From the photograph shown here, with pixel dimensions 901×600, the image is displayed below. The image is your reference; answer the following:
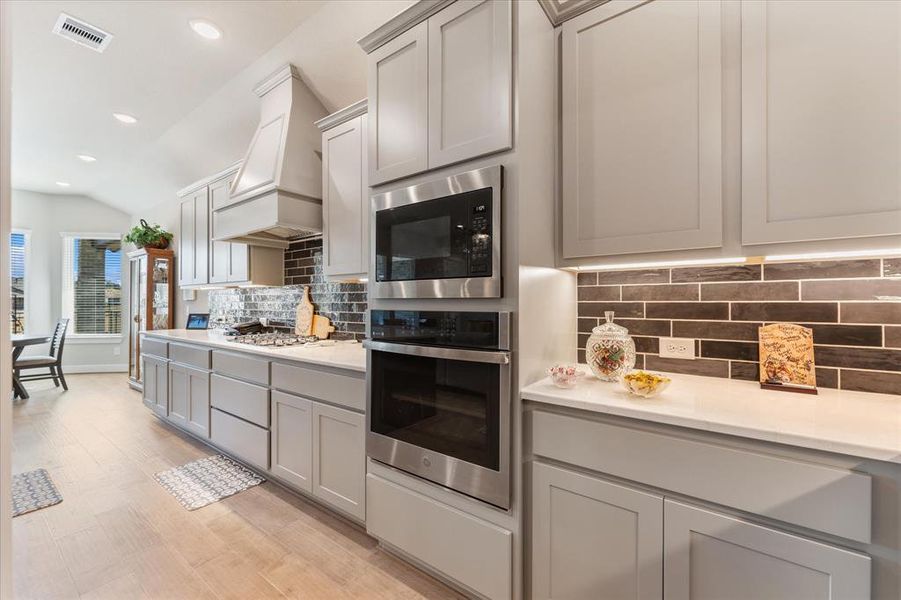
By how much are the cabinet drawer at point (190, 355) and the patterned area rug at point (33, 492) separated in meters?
1.08

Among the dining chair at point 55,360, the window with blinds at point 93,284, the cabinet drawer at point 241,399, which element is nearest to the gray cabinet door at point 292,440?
the cabinet drawer at point 241,399

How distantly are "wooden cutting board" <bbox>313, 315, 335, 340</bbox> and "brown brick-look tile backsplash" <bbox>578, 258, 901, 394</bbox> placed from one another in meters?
2.01

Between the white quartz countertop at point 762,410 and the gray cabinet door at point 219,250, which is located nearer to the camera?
the white quartz countertop at point 762,410

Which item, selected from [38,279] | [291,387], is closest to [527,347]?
[291,387]

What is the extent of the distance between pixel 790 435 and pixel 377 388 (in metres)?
1.47

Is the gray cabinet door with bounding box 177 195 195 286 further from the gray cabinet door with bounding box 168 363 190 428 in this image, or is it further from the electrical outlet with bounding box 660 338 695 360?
the electrical outlet with bounding box 660 338 695 360

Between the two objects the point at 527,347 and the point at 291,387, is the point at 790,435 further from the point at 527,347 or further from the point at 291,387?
the point at 291,387

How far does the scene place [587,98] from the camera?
154 centimetres

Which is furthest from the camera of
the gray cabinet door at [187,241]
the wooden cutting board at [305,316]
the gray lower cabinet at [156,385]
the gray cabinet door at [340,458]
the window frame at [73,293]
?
the window frame at [73,293]

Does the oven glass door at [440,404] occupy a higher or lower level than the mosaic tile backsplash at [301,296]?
lower

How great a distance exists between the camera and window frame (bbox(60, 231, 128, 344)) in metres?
6.07

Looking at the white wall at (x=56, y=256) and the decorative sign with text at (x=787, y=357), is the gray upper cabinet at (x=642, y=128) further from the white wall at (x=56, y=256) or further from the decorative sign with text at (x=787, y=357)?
the white wall at (x=56, y=256)

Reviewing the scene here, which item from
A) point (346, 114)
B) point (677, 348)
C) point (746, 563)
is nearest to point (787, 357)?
point (677, 348)

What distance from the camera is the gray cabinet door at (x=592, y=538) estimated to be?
1.14 metres
